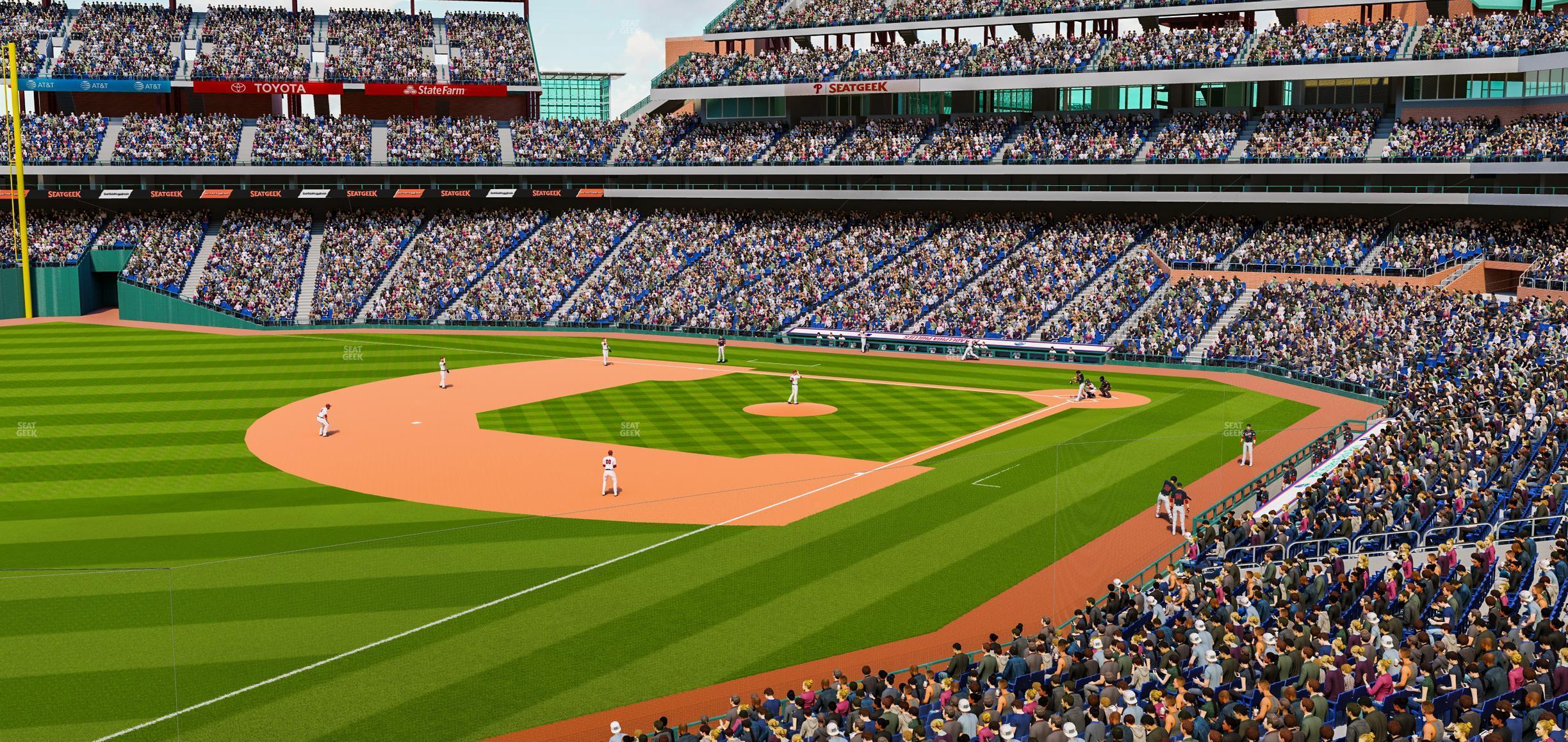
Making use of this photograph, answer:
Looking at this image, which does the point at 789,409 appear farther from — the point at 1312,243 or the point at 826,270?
the point at 1312,243

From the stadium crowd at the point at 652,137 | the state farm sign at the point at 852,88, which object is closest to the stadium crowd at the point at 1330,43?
the state farm sign at the point at 852,88

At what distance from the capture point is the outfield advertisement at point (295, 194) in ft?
228

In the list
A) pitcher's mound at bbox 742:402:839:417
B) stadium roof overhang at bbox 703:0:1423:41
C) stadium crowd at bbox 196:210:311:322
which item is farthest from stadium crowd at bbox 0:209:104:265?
pitcher's mound at bbox 742:402:839:417

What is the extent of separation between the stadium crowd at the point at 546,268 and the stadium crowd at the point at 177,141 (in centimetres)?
1784

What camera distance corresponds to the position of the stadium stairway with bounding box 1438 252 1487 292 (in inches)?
1901

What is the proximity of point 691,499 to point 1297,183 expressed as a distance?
137ft

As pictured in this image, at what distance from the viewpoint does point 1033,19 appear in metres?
66.8

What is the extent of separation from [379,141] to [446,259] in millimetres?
9916

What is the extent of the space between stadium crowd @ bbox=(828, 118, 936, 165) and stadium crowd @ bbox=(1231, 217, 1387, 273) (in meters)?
19.2

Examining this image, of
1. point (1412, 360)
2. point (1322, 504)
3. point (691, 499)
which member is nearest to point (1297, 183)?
point (1412, 360)

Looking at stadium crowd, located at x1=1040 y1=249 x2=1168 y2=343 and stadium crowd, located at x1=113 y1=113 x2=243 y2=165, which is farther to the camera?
stadium crowd, located at x1=113 y1=113 x2=243 y2=165

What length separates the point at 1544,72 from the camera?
173 feet

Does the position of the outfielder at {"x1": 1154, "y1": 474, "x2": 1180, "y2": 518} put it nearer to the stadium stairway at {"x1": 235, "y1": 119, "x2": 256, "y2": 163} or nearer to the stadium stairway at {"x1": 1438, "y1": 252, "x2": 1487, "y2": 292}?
the stadium stairway at {"x1": 1438, "y1": 252, "x2": 1487, "y2": 292}

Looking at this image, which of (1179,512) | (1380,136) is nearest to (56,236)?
(1179,512)
